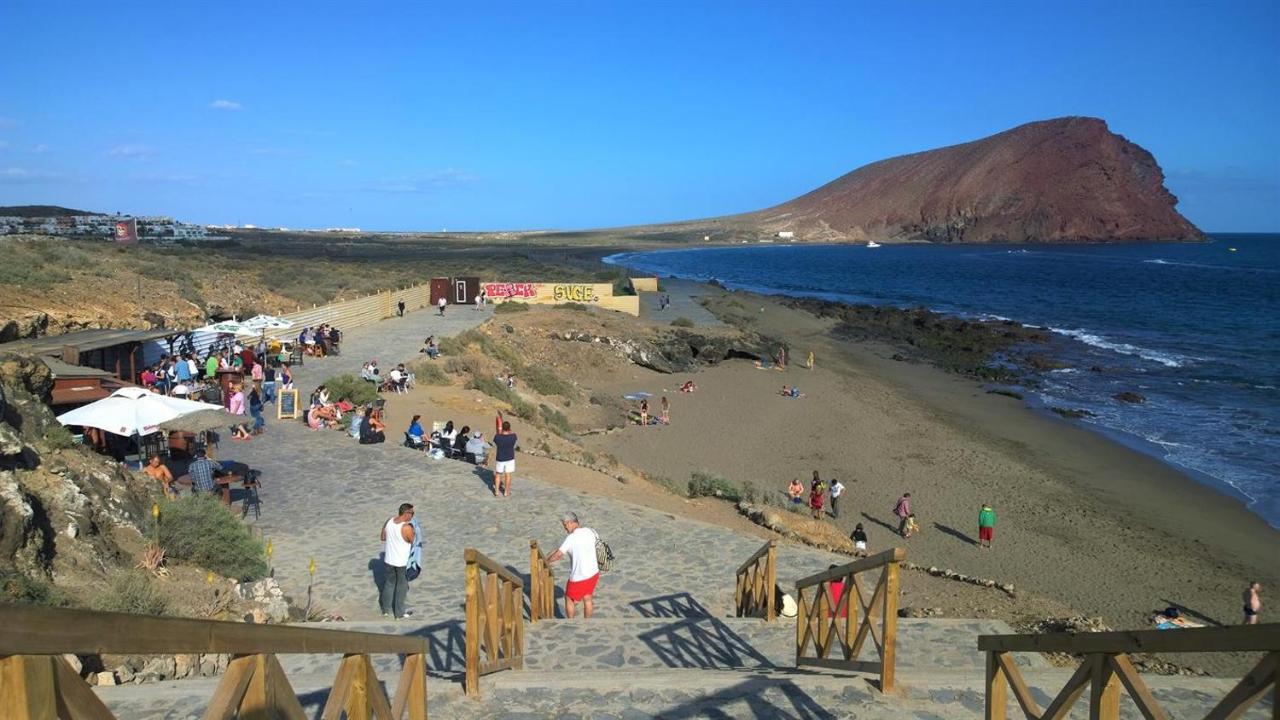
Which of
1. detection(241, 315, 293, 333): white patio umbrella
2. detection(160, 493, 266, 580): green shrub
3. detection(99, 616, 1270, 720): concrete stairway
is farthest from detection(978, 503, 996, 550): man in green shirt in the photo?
detection(241, 315, 293, 333): white patio umbrella

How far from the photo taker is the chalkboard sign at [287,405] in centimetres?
1867

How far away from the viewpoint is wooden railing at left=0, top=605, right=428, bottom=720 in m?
1.74

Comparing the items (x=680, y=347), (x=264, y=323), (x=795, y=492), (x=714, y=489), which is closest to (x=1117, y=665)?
(x=714, y=489)

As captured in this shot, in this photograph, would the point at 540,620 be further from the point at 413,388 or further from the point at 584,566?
the point at 413,388

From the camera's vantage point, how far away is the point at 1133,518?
1995 centimetres

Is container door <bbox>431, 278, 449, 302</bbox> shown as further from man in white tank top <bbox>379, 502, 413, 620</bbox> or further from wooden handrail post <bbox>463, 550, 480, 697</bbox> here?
wooden handrail post <bbox>463, 550, 480, 697</bbox>

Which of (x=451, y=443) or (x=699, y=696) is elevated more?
(x=699, y=696)

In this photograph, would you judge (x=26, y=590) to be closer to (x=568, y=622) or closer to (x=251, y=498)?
(x=568, y=622)

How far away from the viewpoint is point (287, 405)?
62.8 feet

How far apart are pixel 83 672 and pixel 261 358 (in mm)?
18768

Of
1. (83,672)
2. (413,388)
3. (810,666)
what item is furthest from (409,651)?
(413,388)

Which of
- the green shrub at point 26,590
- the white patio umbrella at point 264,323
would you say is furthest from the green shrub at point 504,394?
the green shrub at point 26,590

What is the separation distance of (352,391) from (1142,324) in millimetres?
56913

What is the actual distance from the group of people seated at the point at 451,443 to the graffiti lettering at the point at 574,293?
2859cm
